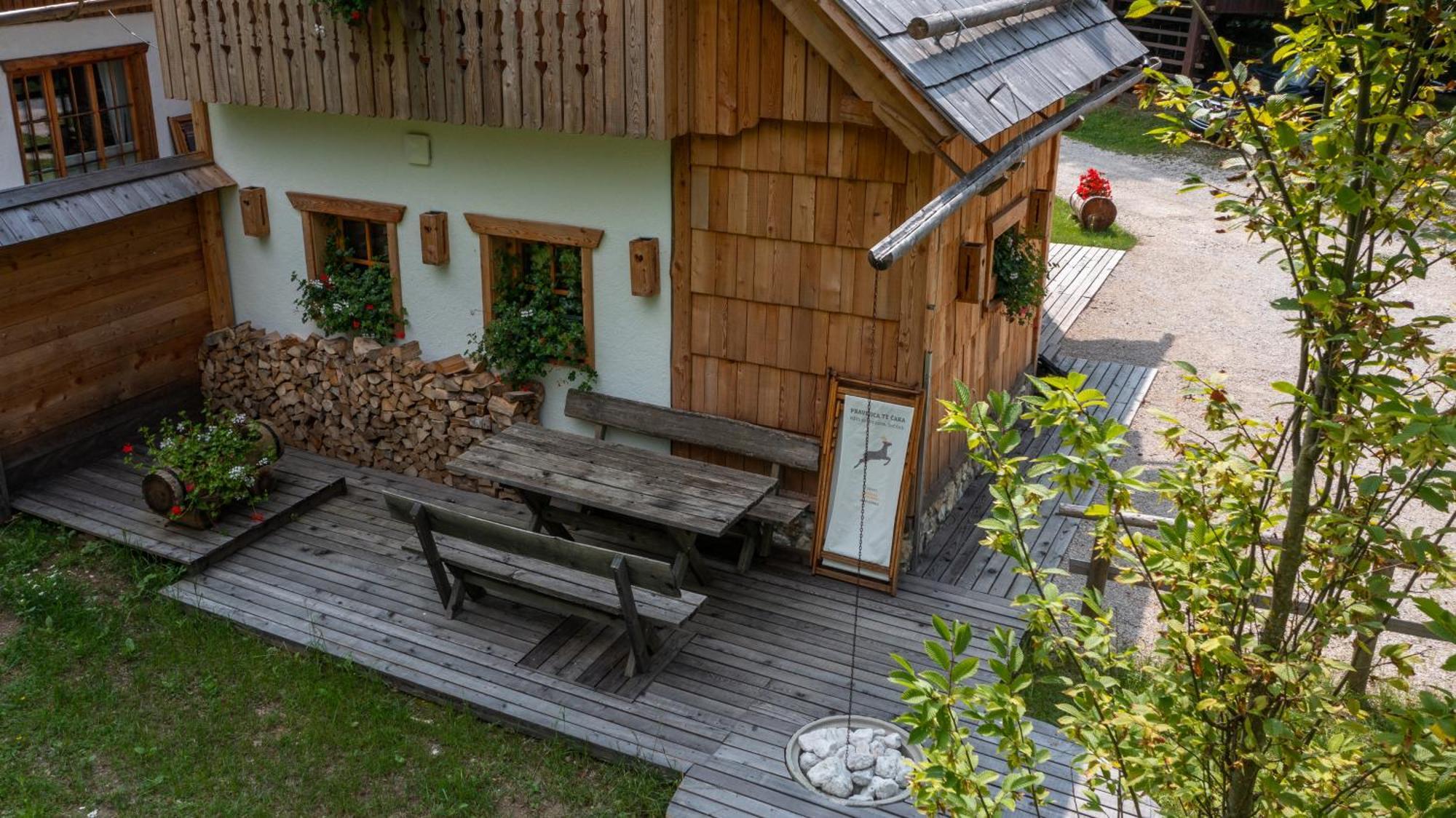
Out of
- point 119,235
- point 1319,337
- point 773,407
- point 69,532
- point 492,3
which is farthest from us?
point 119,235

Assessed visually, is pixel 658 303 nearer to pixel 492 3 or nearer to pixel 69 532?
pixel 492 3

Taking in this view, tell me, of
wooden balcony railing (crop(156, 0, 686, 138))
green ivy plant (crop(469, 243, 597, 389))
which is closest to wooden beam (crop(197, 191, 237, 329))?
wooden balcony railing (crop(156, 0, 686, 138))

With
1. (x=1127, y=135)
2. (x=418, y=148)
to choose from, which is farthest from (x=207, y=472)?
(x=1127, y=135)

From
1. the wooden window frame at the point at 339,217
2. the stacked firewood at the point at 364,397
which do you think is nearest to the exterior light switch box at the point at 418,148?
the wooden window frame at the point at 339,217

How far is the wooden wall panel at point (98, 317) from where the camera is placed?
8.93 metres

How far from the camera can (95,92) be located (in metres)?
11.3

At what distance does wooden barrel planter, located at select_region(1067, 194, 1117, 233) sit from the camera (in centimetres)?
1684

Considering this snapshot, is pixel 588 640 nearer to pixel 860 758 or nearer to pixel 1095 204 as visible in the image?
pixel 860 758

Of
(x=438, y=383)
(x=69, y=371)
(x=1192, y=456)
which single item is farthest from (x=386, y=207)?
(x=1192, y=456)

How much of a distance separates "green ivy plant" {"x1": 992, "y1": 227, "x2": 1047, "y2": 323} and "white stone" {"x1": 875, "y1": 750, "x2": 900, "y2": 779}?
14.0 ft

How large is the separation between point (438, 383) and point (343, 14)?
2.59m

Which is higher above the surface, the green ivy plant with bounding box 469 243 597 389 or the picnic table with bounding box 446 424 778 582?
the green ivy plant with bounding box 469 243 597 389

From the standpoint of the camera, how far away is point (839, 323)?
7820 mm

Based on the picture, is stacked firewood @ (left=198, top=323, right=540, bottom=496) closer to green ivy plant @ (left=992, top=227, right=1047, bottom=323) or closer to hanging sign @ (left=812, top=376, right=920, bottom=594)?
hanging sign @ (left=812, top=376, right=920, bottom=594)
